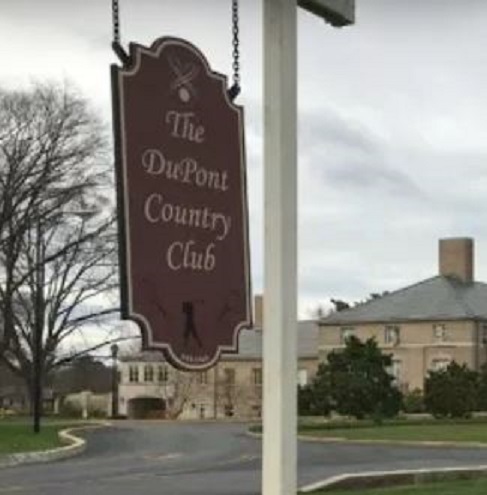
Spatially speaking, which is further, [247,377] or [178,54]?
[247,377]

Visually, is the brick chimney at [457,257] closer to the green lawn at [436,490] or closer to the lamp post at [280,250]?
the green lawn at [436,490]

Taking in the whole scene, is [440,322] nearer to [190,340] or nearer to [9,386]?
[9,386]

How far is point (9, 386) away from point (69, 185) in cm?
6311

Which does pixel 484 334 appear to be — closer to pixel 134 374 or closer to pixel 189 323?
pixel 134 374

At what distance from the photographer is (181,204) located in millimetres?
5199

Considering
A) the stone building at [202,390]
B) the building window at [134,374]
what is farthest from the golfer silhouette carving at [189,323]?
the building window at [134,374]

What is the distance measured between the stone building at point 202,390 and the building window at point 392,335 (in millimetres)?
6486

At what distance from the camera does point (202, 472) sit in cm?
2394

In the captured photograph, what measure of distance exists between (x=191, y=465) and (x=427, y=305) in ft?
212

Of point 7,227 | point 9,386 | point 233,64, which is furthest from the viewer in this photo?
point 9,386

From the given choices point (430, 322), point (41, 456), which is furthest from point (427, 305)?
point (41, 456)

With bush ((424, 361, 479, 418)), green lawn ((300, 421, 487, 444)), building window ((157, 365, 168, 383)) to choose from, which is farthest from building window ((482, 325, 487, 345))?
green lawn ((300, 421, 487, 444))

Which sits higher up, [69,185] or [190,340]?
[69,185]

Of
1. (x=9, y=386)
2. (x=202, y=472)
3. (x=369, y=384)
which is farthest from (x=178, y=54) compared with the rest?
(x=9, y=386)
